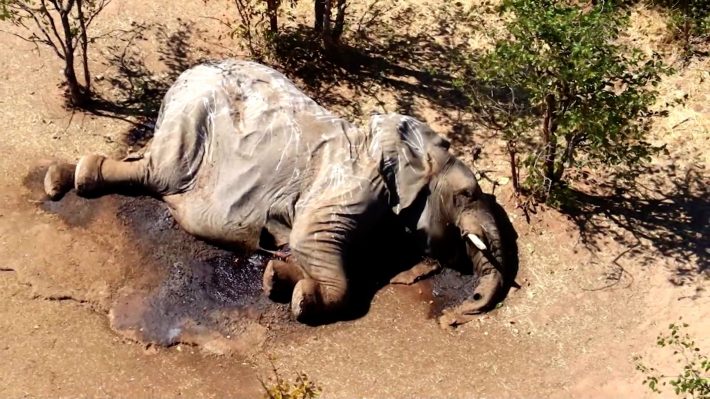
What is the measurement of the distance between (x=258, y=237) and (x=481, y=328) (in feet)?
9.20

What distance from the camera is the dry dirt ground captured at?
28.4ft

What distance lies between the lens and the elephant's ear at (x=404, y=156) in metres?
9.65

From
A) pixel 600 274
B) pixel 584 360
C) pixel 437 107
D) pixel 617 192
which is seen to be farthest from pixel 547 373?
pixel 437 107

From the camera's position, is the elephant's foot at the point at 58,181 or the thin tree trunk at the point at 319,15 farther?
the thin tree trunk at the point at 319,15

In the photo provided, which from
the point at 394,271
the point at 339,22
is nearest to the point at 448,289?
the point at 394,271

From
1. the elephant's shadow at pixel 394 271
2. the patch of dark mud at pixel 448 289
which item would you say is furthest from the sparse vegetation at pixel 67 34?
the patch of dark mud at pixel 448 289

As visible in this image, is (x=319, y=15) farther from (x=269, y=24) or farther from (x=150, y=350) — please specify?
(x=150, y=350)

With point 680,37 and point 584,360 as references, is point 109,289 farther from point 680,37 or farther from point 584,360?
point 680,37

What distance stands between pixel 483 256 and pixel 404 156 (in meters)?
1.51

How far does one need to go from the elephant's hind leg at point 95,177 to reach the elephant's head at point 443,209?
9.68 feet

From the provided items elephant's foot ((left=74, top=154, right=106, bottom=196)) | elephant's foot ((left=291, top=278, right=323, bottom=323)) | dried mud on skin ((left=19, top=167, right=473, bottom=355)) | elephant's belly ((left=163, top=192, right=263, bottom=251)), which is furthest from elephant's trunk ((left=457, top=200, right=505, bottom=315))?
elephant's foot ((left=74, top=154, right=106, bottom=196))

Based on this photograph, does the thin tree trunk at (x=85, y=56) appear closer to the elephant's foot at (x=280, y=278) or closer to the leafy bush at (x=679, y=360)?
the elephant's foot at (x=280, y=278)

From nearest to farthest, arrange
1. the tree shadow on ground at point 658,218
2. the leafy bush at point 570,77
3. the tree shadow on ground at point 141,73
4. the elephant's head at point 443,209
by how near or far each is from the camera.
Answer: the leafy bush at point 570,77 → the elephant's head at point 443,209 → the tree shadow on ground at point 658,218 → the tree shadow on ground at point 141,73

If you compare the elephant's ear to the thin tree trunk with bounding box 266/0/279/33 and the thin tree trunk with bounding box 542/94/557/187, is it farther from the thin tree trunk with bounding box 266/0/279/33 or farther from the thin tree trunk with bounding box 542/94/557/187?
the thin tree trunk with bounding box 266/0/279/33
